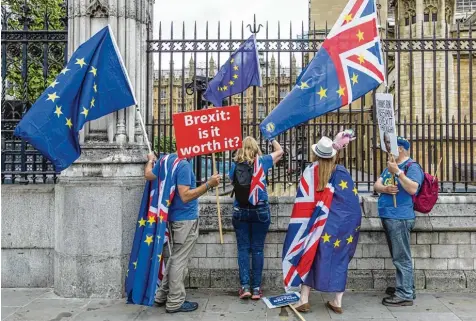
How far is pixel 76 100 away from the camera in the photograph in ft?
19.0

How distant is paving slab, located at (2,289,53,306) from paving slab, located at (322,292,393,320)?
4.07m

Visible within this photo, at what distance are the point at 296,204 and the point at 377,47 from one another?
2.29 metres

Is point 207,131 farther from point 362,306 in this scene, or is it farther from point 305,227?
point 362,306

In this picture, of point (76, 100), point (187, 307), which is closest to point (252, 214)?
point (187, 307)

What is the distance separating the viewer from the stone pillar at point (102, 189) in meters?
6.11

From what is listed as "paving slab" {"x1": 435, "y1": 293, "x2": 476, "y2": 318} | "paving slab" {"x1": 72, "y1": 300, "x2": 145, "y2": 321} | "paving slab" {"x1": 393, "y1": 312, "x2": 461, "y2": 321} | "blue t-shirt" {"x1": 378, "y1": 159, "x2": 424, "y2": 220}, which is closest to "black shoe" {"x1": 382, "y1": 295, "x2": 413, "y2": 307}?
"paving slab" {"x1": 393, "y1": 312, "x2": 461, "y2": 321}

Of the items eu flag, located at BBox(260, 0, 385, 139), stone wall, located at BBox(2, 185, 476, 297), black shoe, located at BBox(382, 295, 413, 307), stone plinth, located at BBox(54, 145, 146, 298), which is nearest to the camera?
eu flag, located at BBox(260, 0, 385, 139)

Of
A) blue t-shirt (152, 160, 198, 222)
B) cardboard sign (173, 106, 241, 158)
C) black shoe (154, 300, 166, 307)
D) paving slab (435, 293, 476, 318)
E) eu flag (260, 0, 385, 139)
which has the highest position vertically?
eu flag (260, 0, 385, 139)

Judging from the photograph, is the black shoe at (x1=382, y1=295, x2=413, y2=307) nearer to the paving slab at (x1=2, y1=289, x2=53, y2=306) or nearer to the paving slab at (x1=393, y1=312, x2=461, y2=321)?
the paving slab at (x1=393, y1=312, x2=461, y2=321)

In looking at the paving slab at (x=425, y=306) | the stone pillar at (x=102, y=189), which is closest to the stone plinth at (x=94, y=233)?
the stone pillar at (x=102, y=189)

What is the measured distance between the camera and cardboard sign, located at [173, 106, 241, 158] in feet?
17.8

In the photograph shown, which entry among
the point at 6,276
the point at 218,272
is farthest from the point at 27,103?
the point at 218,272

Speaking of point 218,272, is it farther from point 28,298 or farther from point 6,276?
point 6,276

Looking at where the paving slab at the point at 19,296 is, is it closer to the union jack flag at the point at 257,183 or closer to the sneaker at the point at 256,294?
the sneaker at the point at 256,294
